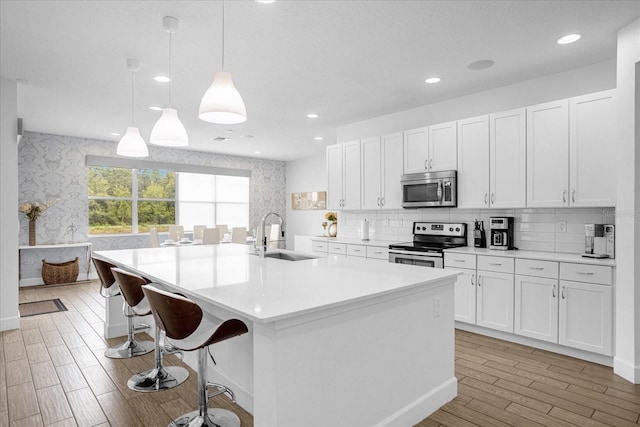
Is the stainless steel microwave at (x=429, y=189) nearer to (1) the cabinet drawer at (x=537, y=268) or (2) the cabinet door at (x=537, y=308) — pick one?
(1) the cabinet drawer at (x=537, y=268)

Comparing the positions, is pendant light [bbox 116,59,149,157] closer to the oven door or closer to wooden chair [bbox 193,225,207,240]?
the oven door

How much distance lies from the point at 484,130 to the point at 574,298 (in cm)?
187

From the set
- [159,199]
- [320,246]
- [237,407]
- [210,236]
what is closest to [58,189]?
[159,199]

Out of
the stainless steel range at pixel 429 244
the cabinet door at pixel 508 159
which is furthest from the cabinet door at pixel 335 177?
the cabinet door at pixel 508 159

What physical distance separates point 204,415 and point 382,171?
3766 mm

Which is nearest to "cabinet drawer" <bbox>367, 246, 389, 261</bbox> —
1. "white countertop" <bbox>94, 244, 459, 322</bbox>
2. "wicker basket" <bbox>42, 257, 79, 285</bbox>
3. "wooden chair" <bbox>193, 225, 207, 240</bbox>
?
"white countertop" <bbox>94, 244, 459, 322</bbox>

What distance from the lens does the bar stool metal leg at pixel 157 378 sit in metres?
2.66

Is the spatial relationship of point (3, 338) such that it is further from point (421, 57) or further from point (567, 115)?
point (567, 115)

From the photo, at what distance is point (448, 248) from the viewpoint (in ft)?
13.4

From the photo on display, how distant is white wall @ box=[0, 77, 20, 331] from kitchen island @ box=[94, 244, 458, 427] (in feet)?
7.45

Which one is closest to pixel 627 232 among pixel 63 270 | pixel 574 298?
pixel 574 298

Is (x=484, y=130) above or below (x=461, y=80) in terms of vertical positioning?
below

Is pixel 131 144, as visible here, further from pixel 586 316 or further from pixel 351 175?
pixel 586 316

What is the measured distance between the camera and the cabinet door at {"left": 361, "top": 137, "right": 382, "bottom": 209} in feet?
16.9
